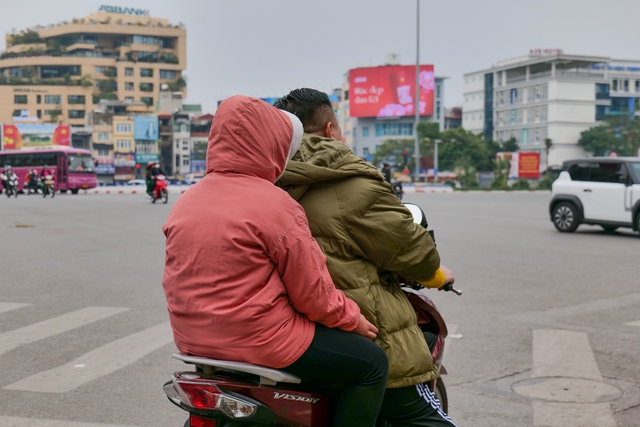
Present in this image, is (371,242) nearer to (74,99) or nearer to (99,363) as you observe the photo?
(99,363)

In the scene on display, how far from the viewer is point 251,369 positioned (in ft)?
7.77

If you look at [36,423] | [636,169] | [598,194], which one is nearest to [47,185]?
[598,194]

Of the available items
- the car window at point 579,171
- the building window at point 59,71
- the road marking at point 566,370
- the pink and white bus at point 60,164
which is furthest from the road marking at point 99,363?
the building window at point 59,71

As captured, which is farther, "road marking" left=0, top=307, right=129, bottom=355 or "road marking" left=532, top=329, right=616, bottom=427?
"road marking" left=0, top=307, right=129, bottom=355

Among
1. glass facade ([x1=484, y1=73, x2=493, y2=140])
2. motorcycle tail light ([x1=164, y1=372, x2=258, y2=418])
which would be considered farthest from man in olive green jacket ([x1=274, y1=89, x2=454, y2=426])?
glass facade ([x1=484, y1=73, x2=493, y2=140])

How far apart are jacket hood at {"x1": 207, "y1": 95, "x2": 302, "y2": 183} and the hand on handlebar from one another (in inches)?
20.2

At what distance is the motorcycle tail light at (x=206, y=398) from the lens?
2.40 metres

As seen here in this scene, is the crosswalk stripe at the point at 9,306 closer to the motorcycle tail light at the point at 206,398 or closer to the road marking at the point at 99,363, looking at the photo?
the road marking at the point at 99,363

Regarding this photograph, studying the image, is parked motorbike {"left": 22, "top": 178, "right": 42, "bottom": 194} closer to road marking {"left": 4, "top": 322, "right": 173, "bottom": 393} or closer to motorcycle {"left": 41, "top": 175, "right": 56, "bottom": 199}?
motorcycle {"left": 41, "top": 175, "right": 56, "bottom": 199}

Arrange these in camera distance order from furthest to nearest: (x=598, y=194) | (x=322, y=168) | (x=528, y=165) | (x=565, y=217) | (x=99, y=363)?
(x=528, y=165) → (x=565, y=217) → (x=598, y=194) → (x=99, y=363) → (x=322, y=168)

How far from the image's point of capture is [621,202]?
53.1ft

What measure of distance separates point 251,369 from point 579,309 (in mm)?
6081

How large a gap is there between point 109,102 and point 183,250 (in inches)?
4765

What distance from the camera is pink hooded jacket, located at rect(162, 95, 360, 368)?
2.33m
